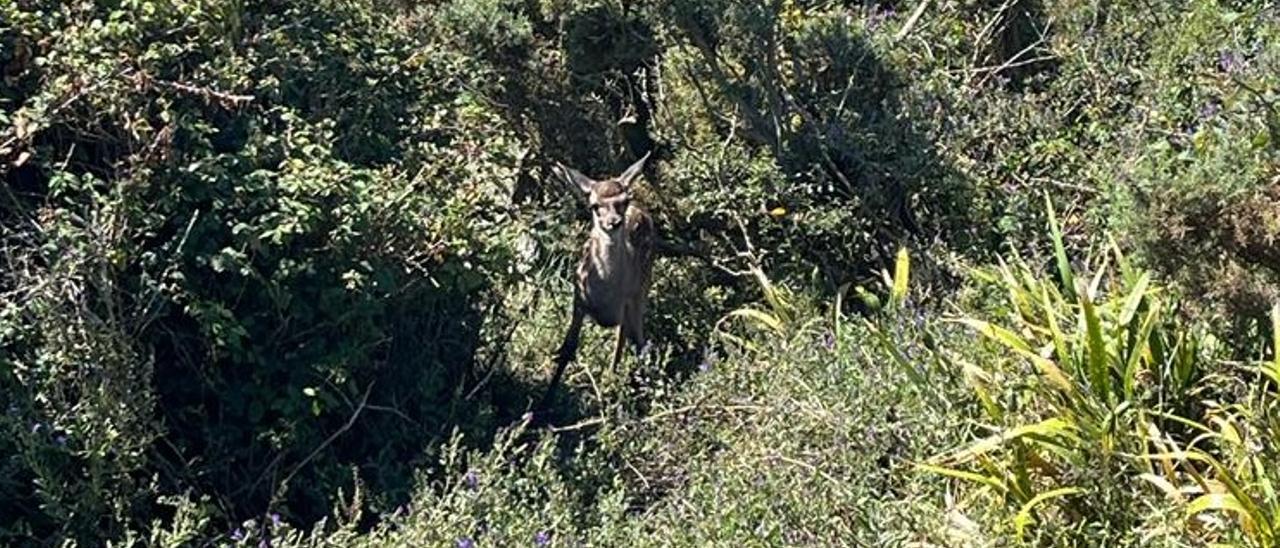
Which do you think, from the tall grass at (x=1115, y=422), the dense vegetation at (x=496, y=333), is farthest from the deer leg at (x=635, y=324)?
the tall grass at (x=1115, y=422)

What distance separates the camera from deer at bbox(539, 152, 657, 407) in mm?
9070

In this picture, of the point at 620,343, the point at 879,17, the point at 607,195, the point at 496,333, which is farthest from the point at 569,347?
the point at 879,17

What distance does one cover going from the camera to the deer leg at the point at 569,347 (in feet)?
27.8

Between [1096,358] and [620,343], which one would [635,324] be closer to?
[620,343]

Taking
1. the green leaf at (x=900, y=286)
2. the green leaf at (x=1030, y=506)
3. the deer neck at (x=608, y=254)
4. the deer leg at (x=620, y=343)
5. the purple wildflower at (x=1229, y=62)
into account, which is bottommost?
the deer leg at (x=620, y=343)

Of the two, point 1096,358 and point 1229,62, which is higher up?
point 1229,62

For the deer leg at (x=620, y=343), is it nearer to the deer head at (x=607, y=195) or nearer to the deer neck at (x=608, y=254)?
the deer neck at (x=608, y=254)

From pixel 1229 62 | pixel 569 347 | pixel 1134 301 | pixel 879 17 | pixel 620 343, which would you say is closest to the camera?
pixel 1134 301

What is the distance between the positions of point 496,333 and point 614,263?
1.13 metres

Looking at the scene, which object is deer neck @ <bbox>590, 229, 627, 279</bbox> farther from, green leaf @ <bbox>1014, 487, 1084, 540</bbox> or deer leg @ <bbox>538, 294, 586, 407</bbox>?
green leaf @ <bbox>1014, 487, 1084, 540</bbox>

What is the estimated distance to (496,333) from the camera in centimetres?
843

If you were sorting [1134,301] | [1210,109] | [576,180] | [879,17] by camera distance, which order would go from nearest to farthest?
[1134,301] < [1210,109] < [576,180] < [879,17]

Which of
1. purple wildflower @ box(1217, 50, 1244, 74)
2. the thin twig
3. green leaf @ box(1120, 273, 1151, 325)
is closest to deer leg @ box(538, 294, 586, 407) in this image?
the thin twig

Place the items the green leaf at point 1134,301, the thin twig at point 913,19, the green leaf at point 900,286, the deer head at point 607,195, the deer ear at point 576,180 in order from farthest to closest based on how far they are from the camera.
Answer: the thin twig at point 913,19
the deer ear at point 576,180
the deer head at point 607,195
the green leaf at point 900,286
the green leaf at point 1134,301
